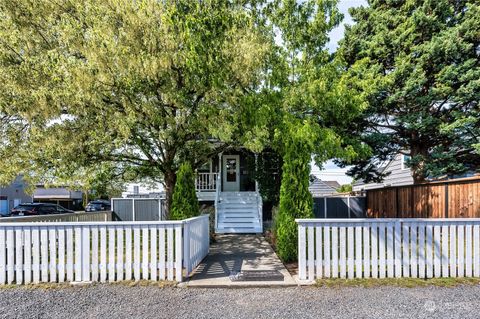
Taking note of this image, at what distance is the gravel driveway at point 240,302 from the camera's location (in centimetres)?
431

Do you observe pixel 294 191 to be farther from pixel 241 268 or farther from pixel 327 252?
pixel 241 268

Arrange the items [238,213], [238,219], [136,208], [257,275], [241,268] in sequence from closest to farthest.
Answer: [257,275]
[241,268]
[238,219]
[238,213]
[136,208]

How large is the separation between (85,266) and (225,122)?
490 centimetres

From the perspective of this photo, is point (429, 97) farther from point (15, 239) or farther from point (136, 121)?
point (15, 239)

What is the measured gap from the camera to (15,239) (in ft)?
Result: 18.5

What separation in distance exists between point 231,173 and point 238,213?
3.82m

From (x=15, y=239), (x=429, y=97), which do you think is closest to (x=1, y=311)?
(x=15, y=239)

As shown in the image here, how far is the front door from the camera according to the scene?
1720 cm

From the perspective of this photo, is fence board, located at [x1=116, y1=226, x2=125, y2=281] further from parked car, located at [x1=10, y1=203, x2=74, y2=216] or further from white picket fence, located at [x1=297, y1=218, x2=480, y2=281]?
parked car, located at [x1=10, y1=203, x2=74, y2=216]

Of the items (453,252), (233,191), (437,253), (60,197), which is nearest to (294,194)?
(437,253)

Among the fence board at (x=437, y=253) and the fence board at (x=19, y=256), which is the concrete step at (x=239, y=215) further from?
the fence board at (x=19, y=256)

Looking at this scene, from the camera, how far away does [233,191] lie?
16.9 m

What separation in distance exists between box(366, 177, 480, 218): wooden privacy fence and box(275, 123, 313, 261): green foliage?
502cm

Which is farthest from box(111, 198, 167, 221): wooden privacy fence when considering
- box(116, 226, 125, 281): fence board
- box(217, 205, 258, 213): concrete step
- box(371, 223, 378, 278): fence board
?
box(371, 223, 378, 278): fence board
